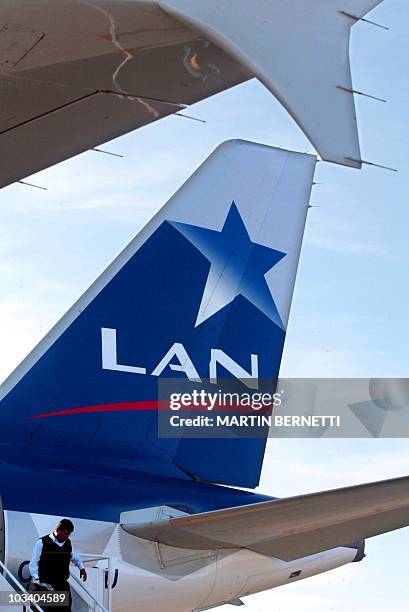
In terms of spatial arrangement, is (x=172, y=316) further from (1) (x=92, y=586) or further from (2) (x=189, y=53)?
(2) (x=189, y=53)

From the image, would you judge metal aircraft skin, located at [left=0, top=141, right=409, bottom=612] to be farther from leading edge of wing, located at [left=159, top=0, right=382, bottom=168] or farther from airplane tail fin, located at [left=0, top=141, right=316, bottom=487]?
leading edge of wing, located at [left=159, top=0, right=382, bottom=168]

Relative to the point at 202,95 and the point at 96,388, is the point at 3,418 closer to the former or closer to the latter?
the point at 96,388

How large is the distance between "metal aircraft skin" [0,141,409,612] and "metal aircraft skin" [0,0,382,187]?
4.22 m

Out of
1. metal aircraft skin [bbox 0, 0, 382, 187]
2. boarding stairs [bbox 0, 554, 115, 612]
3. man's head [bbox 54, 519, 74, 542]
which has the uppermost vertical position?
metal aircraft skin [bbox 0, 0, 382, 187]

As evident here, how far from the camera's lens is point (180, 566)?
10516 mm

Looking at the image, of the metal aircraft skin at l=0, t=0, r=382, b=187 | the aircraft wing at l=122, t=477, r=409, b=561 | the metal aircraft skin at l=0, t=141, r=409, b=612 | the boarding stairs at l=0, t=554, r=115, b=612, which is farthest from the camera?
the metal aircraft skin at l=0, t=141, r=409, b=612

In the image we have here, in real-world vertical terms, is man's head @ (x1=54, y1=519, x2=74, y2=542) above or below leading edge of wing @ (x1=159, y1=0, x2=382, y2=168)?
below

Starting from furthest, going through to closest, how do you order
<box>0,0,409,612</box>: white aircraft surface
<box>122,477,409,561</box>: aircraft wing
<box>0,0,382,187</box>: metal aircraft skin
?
<box>122,477,409,561</box>: aircraft wing < <box>0,0,409,612</box>: white aircraft surface < <box>0,0,382,187</box>: metal aircraft skin

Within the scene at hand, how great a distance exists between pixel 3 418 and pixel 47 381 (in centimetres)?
70

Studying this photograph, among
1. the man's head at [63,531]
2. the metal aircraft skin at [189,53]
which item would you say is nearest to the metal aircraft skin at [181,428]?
the man's head at [63,531]

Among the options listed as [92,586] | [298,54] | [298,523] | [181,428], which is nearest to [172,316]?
[181,428]

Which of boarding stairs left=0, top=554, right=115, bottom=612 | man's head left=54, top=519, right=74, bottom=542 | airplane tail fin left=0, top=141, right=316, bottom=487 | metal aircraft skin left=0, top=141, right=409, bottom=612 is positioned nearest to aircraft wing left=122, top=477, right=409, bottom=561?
metal aircraft skin left=0, top=141, right=409, bottom=612

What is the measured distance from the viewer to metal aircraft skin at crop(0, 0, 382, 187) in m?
4.95

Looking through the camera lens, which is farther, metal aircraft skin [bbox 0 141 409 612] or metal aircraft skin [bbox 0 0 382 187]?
metal aircraft skin [bbox 0 141 409 612]
